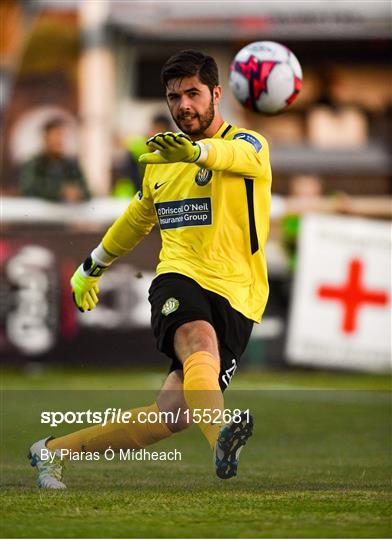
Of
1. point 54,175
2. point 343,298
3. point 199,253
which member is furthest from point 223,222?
point 54,175

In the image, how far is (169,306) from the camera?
21.6ft

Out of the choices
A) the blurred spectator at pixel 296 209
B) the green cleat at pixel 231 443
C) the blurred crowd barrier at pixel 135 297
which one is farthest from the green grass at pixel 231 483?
the blurred spectator at pixel 296 209

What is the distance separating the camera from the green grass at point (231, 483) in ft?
18.2

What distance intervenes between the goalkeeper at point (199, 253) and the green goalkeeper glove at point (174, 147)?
0.78 ft

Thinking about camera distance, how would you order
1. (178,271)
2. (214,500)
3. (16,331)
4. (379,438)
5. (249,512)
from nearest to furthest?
(249,512) < (214,500) < (178,271) < (379,438) < (16,331)

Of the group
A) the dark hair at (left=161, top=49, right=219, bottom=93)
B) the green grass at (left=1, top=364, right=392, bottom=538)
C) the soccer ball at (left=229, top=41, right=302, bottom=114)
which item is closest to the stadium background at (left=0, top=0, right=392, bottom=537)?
the green grass at (left=1, top=364, right=392, bottom=538)

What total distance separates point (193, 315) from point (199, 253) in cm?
35

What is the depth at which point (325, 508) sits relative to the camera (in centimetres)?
604

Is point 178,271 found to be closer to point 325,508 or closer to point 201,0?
point 325,508

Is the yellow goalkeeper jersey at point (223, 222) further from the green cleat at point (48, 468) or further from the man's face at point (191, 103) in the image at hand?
the green cleat at point (48, 468)

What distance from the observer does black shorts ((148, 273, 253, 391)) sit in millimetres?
6551

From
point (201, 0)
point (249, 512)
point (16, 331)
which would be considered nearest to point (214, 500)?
point (249, 512)

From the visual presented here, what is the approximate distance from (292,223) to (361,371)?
178cm

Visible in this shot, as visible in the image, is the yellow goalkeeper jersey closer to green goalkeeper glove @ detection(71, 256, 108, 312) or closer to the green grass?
green goalkeeper glove @ detection(71, 256, 108, 312)
